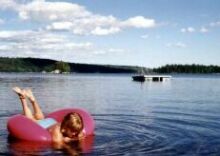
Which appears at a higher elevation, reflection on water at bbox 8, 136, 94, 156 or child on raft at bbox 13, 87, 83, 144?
child on raft at bbox 13, 87, 83, 144

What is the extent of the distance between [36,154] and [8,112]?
12209 millimetres

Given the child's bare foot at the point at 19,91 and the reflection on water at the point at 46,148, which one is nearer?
the reflection on water at the point at 46,148

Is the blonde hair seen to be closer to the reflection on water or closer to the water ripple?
the reflection on water

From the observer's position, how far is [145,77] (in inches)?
4429

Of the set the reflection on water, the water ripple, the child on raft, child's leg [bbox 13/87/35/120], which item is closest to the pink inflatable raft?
A: the reflection on water

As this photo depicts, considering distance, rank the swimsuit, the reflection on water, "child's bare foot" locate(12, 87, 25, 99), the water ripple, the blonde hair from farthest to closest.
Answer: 1. "child's bare foot" locate(12, 87, 25, 99)
2. the swimsuit
3. the water ripple
4. the blonde hair
5. the reflection on water

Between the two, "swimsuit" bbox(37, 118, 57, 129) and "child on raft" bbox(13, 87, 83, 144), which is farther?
"swimsuit" bbox(37, 118, 57, 129)

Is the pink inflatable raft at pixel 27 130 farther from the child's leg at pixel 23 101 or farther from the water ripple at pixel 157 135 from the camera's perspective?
the water ripple at pixel 157 135

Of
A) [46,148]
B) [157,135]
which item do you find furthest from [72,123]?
[157,135]

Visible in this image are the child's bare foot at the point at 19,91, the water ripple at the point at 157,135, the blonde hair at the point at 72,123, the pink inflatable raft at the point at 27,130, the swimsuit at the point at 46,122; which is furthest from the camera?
the child's bare foot at the point at 19,91

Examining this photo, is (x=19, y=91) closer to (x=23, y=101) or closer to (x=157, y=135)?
(x=23, y=101)

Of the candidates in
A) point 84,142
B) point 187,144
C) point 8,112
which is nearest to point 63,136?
point 84,142

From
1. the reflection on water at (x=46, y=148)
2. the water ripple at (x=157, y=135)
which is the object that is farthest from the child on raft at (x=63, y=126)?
the water ripple at (x=157, y=135)

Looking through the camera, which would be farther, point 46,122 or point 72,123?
point 46,122
